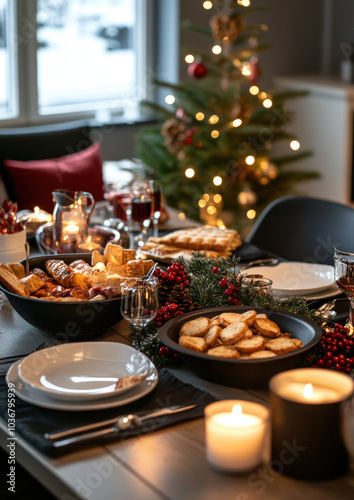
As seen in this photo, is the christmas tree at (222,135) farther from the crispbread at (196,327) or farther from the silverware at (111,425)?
the silverware at (111,425)

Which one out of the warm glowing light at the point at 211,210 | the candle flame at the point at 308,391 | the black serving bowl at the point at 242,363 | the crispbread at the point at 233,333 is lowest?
the warm glowing light at the point at 211,210

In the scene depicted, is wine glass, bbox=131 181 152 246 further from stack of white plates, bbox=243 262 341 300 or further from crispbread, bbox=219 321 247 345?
crispbread, bbox=219 321 247 345

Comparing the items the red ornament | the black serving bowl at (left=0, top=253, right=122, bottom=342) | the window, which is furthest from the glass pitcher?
the window

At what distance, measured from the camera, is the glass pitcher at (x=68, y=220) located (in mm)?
1882

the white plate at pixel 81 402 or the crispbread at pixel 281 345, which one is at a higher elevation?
the crispbread at pixel 281 345

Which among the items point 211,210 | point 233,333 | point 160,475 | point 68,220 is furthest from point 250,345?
point 211,210

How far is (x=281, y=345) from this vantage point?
120 cm

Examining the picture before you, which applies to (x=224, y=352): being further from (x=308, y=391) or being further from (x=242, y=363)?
(x=308, y=391)

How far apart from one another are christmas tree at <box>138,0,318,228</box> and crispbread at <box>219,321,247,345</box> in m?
2.21

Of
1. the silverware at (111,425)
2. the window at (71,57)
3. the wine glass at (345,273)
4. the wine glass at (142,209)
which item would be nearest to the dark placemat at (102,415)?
the silverware at (111,425)

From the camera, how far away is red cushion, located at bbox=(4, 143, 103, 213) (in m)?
3.02

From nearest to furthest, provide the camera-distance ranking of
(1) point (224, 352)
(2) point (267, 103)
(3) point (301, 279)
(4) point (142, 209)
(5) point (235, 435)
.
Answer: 1. (5) point (235, 435)
2. (1) point (224, 352)
3. (3) point (301, 279)
4. (4) point (142, 209)
5. (2) point (267, 103)

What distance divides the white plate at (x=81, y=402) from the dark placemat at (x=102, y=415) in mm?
13

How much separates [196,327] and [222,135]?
239 centimetres
